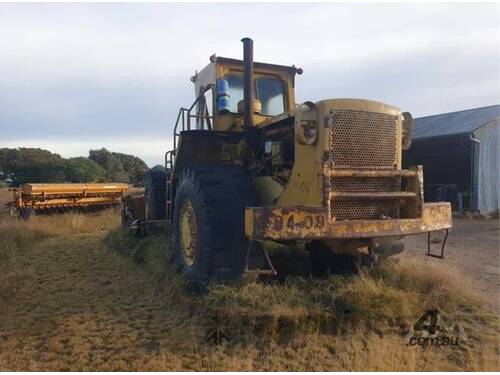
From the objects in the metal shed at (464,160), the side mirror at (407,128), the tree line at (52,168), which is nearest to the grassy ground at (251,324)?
the side mirror at (407,128)

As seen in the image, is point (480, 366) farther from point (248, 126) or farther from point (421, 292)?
point (248, 126)

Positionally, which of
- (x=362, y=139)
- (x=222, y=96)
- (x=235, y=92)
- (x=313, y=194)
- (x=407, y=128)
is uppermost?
(x=235, y=92)

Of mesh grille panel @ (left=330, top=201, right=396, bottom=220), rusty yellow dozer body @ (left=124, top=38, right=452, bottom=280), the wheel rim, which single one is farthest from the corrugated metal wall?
the wheel rim

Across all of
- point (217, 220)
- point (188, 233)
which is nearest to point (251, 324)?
point (217, 220)

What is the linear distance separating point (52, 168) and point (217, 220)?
27.8 m

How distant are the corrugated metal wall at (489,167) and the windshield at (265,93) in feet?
39.3

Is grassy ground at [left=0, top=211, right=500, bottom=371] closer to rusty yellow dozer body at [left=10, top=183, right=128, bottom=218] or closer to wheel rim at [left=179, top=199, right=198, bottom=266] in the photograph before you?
wheel rim at [left=179, top=199, right=198, bottom=266]

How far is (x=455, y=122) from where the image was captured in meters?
18.4

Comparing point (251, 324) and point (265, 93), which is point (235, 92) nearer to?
point (265, 93)

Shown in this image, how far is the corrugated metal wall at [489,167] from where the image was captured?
52.5 feet

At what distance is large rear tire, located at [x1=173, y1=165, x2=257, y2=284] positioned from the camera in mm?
4293

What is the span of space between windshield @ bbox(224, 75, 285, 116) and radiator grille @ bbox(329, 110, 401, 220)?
2215 millimetres

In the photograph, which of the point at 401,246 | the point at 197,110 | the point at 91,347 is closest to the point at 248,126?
the point at 197,110

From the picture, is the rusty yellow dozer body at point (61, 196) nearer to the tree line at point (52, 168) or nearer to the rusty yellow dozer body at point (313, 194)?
the rusty yellow dozer body at point (313, 194)
